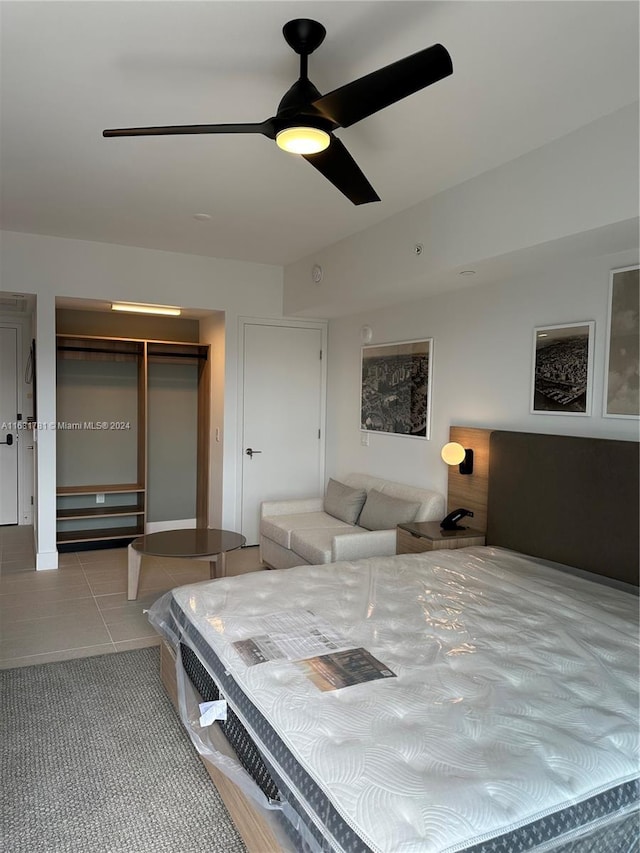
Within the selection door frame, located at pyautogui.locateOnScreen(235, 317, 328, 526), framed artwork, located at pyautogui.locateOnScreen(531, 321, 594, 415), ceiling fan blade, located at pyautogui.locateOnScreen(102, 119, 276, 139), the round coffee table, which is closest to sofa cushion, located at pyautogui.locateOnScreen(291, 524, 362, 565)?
the round coffee table

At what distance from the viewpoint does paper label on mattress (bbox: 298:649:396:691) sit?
5.98 ft

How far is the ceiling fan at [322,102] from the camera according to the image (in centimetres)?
163

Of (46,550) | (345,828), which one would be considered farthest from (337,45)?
(46,550)

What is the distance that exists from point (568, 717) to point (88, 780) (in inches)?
70.0

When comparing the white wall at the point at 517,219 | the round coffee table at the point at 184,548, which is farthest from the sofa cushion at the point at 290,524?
the white wall at the point at 517,219

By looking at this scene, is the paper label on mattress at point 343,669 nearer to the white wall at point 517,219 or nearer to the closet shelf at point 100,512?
the white wall at point 517,219

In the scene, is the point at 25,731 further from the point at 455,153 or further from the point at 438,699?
the point at 455,153

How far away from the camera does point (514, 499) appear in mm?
3375

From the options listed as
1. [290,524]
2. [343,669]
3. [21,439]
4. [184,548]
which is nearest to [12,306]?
[21,439]

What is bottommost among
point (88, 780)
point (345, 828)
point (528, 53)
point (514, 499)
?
point (88, 780)

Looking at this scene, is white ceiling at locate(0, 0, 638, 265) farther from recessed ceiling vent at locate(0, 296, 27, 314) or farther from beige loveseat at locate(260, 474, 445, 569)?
recessed ceiling vent at locate(0, 296, 27, 314)

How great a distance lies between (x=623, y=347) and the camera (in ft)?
9.21

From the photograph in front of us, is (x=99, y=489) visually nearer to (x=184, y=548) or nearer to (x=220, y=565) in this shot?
(x=184, y=548)

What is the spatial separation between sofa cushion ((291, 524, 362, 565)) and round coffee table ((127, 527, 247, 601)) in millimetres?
422
